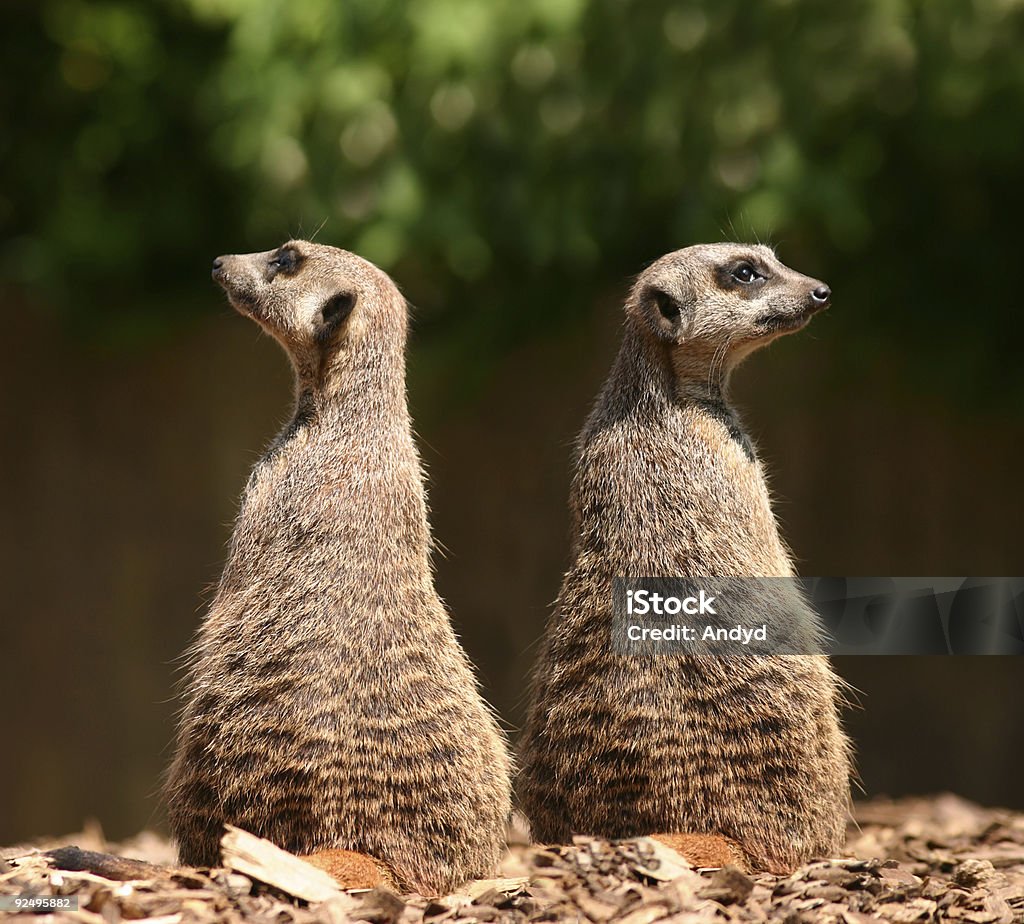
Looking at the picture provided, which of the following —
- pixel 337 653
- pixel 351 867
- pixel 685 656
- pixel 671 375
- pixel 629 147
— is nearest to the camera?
pixel 351 867

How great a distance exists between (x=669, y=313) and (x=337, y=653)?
4.69 feet

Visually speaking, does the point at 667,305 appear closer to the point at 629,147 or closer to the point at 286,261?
the point at 286,261

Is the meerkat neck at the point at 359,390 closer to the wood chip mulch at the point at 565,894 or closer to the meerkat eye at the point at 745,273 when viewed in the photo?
the meerkat eye at the point at 745,273

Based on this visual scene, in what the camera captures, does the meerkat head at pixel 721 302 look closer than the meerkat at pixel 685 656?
No

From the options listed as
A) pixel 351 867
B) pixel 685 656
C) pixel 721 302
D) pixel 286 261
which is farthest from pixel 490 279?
pixel 351 867

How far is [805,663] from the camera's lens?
3947 millimetres

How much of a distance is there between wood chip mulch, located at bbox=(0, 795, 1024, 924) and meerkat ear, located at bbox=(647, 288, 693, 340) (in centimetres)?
150

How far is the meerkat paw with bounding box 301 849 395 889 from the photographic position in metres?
3.58

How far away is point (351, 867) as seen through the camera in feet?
11.9

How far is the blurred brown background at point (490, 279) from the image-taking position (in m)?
6.68

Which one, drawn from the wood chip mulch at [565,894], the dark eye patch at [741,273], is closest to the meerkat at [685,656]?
the dark eye patch at [741,273]

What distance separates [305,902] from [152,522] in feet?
19.3

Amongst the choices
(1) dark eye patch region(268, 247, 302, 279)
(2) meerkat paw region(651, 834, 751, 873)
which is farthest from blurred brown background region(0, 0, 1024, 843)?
(1) dark eye patch region(268, 247, 302, 279)

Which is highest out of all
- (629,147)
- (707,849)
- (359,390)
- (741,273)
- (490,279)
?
(629,147)
